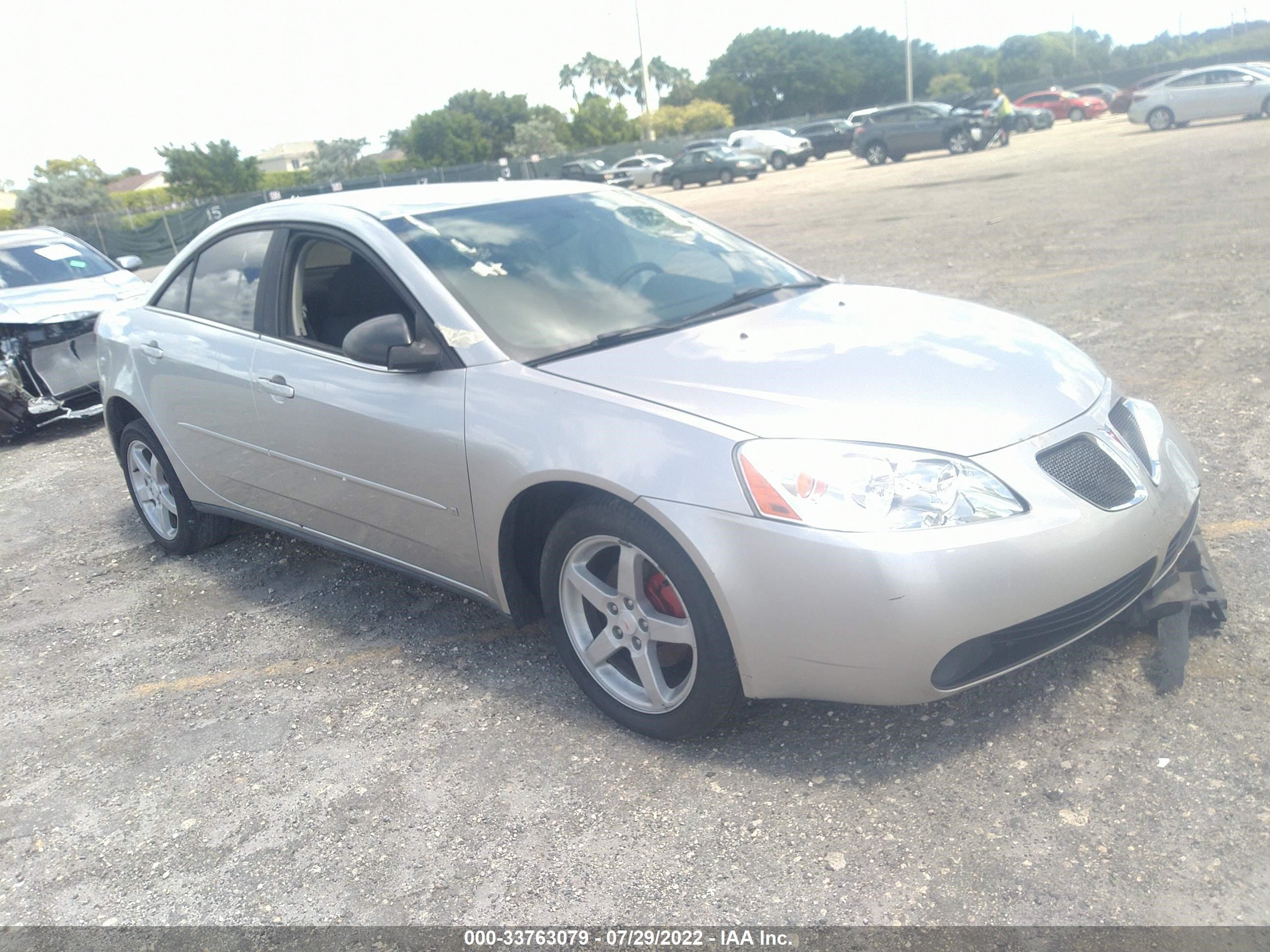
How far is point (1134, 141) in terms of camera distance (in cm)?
2514

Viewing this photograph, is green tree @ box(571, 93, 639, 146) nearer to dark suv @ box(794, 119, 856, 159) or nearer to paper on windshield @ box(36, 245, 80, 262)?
dark suv @ box(794, 119, 856, 159)

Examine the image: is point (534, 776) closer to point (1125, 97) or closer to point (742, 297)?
point (742, 297)

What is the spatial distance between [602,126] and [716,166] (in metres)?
51.4

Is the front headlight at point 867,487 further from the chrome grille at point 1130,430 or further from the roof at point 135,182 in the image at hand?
the roof at point 135,182

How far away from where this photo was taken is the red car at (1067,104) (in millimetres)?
43562

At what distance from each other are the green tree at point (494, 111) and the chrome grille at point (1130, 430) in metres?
88.4

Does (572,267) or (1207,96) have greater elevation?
(1207,96)

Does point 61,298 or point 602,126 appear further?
point 602,126

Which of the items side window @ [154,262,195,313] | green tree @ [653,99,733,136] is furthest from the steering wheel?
green tree @ [653,99,733,136]

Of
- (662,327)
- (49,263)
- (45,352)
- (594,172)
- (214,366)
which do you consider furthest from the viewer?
(594,172)

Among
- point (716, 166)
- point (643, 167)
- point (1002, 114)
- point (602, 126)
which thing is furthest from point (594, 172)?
point (602, 126)

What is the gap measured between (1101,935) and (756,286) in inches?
101

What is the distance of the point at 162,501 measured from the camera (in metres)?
5.19

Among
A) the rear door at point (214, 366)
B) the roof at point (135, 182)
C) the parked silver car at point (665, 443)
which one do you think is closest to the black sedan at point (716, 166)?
the parked silver car at point (665, 443)
